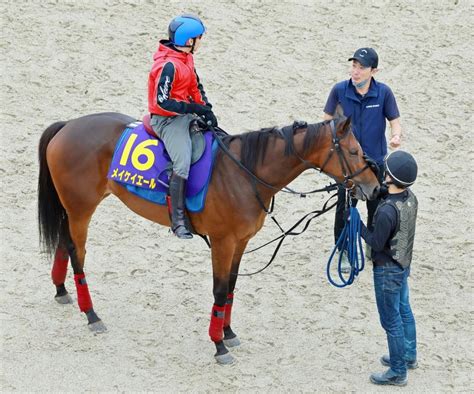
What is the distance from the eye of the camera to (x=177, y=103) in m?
5.93

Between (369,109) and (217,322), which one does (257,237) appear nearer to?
(369,109)

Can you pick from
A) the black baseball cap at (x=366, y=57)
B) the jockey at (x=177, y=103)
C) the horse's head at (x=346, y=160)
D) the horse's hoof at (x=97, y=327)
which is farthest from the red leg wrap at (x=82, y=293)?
the black baseball cap at (x=366, y=57)

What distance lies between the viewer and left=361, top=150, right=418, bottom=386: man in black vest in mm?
5543

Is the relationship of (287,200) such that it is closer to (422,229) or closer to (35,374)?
(422,229)

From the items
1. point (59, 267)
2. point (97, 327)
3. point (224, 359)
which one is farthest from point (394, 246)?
point (59, 267)

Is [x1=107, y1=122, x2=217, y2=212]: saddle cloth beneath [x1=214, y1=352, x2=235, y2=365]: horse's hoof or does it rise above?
above

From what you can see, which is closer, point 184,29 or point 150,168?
point 184,29

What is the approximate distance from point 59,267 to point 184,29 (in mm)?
2464

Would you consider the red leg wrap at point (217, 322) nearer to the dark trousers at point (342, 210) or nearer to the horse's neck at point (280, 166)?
the horse's neck at point (280, 166)

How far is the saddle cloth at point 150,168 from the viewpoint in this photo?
6086 millimetres

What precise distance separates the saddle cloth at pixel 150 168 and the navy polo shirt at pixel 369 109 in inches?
62.8

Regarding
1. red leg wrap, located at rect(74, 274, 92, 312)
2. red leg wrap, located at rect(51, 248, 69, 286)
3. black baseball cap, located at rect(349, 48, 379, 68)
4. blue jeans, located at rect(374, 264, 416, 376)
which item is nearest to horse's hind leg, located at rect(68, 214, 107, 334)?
red leg wrap, located at rect(74, 274, 92, 312)

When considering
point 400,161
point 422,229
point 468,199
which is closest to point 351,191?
point 400,161

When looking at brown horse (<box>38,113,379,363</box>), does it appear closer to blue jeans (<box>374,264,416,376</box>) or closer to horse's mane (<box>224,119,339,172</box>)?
horse's mane (<box>224,119,339,172</box>)
